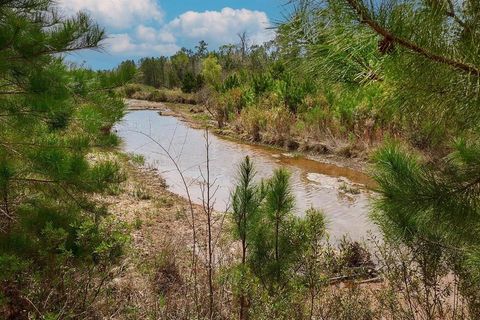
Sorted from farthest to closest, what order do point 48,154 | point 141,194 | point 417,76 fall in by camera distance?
1. point 141,194
2. point 48,154
3. point 417,76

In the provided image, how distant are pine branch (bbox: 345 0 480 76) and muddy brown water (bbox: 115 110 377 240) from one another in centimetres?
240

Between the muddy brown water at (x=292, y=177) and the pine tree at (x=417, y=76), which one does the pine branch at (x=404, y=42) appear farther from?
the muddy brown water at (x=292, y=177)

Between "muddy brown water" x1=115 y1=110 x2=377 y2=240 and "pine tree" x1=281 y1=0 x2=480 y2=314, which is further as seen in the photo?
"muddy brown water" x1=115 y1=110 x2=377 y2=240

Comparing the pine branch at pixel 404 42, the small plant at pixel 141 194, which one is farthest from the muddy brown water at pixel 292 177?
the pine branch at pixel 404 42

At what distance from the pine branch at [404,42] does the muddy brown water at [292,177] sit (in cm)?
240

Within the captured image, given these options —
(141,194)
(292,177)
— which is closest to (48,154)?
(141,194)

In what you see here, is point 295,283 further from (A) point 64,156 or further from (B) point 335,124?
(B) point 335,124

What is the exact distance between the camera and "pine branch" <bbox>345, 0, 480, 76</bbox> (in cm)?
130

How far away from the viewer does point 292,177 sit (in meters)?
8.86

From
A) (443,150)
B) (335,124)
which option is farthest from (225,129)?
(443,150)

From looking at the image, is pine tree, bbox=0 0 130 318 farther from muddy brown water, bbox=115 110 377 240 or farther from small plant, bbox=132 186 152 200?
small plant, bbox=132 186 152 200

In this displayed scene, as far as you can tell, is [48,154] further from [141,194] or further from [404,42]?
[141,194]

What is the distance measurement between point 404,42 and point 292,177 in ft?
24.7

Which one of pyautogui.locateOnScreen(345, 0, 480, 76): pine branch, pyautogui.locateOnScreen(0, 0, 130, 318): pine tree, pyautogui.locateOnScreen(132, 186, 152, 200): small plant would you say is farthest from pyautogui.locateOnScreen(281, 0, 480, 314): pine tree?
pyautogui.locateOnScreen(132, 186, 152, 200): small plant
